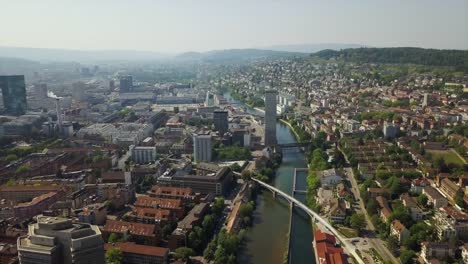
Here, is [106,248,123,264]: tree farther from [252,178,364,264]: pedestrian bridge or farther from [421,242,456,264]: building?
[421,242,456,264]: building

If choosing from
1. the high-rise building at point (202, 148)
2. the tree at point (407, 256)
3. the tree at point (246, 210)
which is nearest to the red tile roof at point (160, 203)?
the tree at point (246, 210)

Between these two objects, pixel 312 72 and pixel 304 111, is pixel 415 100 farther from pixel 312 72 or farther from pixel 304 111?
pixel 312 72

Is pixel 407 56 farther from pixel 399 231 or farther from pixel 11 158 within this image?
pixel 11 158

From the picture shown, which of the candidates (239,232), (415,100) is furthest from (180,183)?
(415,100)

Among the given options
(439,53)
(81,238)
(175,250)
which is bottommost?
(175,250)

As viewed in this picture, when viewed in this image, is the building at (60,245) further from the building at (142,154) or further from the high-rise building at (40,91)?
the high-rise building at (40,91)
